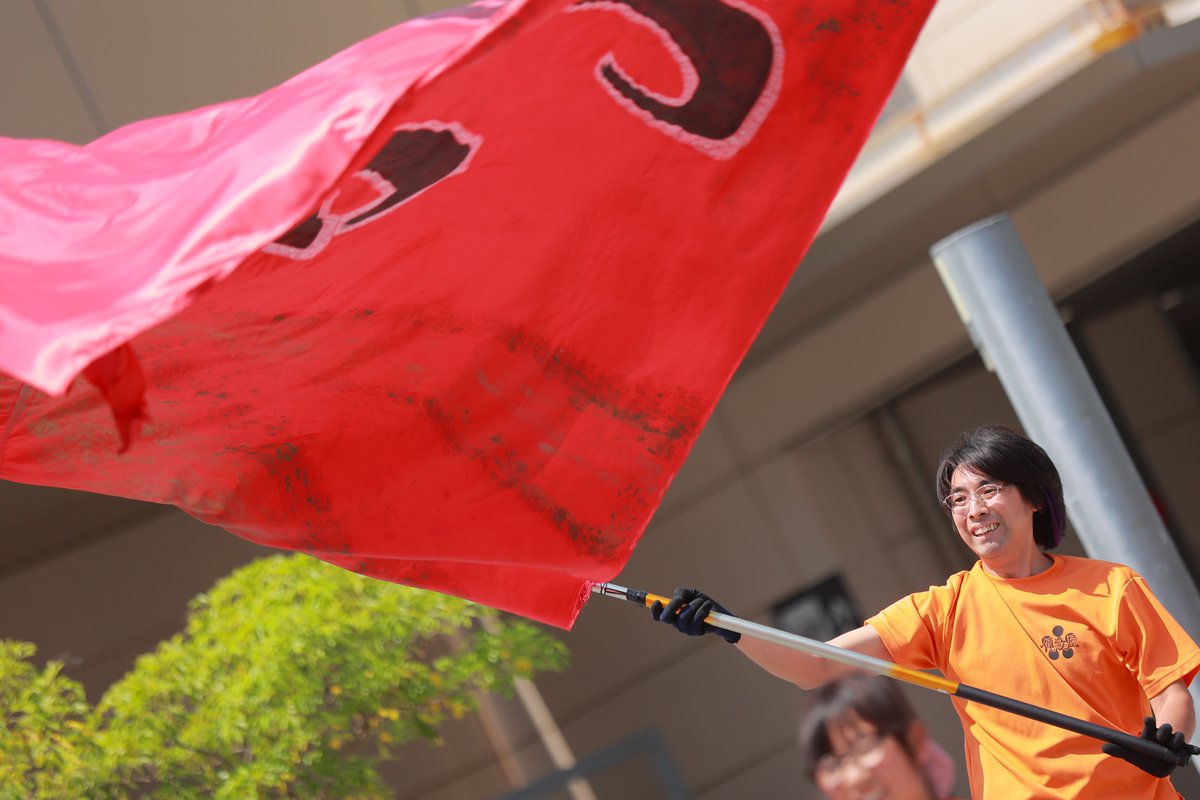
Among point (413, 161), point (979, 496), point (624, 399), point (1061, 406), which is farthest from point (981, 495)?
point (1061, 406)

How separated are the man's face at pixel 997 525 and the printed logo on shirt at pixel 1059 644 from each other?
7.6 inches

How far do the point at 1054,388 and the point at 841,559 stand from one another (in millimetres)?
5479

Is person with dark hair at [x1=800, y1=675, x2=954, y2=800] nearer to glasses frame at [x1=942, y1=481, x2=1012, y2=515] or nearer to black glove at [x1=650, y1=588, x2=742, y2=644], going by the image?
black glove at [x1=650, y1=588, x2=742, y2=644]

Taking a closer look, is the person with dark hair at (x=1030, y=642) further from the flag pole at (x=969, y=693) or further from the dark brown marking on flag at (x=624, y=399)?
the dark brown marking on flag at (x=624, y=399)

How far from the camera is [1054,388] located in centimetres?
462

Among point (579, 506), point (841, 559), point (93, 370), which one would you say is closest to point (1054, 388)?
point (579, 506)

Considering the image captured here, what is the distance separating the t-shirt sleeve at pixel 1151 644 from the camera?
2.76 meters

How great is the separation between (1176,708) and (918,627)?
21.8 inches

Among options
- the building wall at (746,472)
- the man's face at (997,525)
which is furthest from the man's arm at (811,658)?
the building wall at (746,472)

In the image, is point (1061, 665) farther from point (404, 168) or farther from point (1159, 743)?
point (404, 168)

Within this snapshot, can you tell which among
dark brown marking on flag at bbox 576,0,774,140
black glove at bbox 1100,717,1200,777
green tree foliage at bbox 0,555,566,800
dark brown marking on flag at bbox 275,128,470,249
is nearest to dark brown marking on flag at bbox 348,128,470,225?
dark brown marking on flag at bbox 275,128,470,249

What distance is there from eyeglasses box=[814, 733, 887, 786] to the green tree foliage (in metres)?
4.23

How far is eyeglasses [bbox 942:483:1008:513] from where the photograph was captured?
295 centimetres

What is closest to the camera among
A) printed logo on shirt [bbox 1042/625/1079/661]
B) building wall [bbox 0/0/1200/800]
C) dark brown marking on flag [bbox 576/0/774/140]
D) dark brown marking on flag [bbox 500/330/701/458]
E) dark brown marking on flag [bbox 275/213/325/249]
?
dark brown marking on flag [bbox 275/213/325/249]
